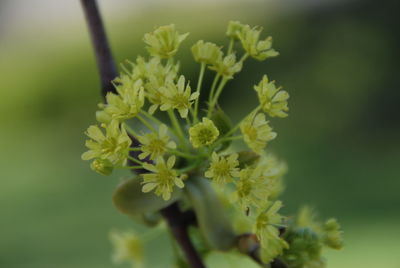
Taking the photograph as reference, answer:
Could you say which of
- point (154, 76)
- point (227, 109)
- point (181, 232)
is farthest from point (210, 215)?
point (227, 109)

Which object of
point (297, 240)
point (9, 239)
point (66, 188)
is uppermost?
point (66, 188)

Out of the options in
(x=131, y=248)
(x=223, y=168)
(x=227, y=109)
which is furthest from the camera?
(x=227, y=109)

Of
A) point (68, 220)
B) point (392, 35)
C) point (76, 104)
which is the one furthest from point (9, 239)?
point (392, 35)

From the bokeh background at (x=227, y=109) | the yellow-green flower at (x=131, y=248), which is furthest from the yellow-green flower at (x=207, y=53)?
the bokeh background at (x=227, y=109)

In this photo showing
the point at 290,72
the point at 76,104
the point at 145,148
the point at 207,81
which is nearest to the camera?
the point at 145,148

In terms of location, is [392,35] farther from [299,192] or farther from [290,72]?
[299,192]

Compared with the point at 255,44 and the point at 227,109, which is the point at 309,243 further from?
the point at 227,109
